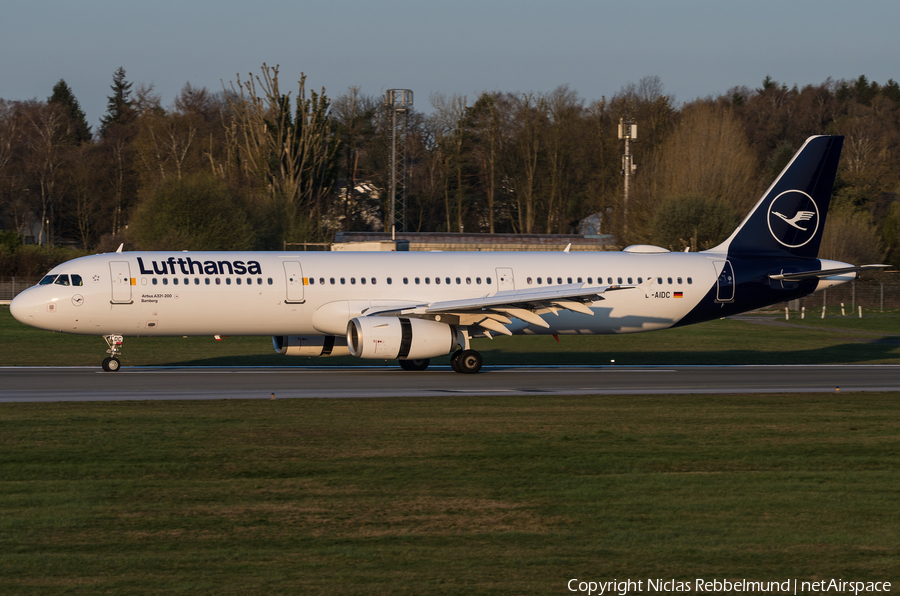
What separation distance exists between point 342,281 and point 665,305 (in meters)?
10.6

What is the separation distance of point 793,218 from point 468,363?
41.5 ft

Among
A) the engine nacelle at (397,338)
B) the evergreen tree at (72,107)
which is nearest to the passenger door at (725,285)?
the engine nacelle at (397,338)

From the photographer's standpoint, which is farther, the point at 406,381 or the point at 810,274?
the point at 810,274

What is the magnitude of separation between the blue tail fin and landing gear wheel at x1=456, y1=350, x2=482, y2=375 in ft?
32.2

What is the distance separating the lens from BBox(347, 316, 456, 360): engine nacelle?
27.0m

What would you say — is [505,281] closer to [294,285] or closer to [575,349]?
[294,285]

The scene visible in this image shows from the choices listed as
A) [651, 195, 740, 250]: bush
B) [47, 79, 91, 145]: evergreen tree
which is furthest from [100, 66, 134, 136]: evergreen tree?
[651, 195, 740, 250]: bush

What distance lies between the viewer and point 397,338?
27.2 metres

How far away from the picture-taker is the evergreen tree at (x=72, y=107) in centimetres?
11850

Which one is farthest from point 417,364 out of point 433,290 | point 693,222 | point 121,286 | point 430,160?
point 430,160

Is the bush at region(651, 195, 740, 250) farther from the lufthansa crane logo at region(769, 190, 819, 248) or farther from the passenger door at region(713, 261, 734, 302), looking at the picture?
the passenger door at region(713, 261, 734, 302)

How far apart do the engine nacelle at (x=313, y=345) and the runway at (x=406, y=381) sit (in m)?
0.62

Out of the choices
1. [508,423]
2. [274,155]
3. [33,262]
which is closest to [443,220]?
[274,155]

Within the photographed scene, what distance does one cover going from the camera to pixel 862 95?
4852 inches
